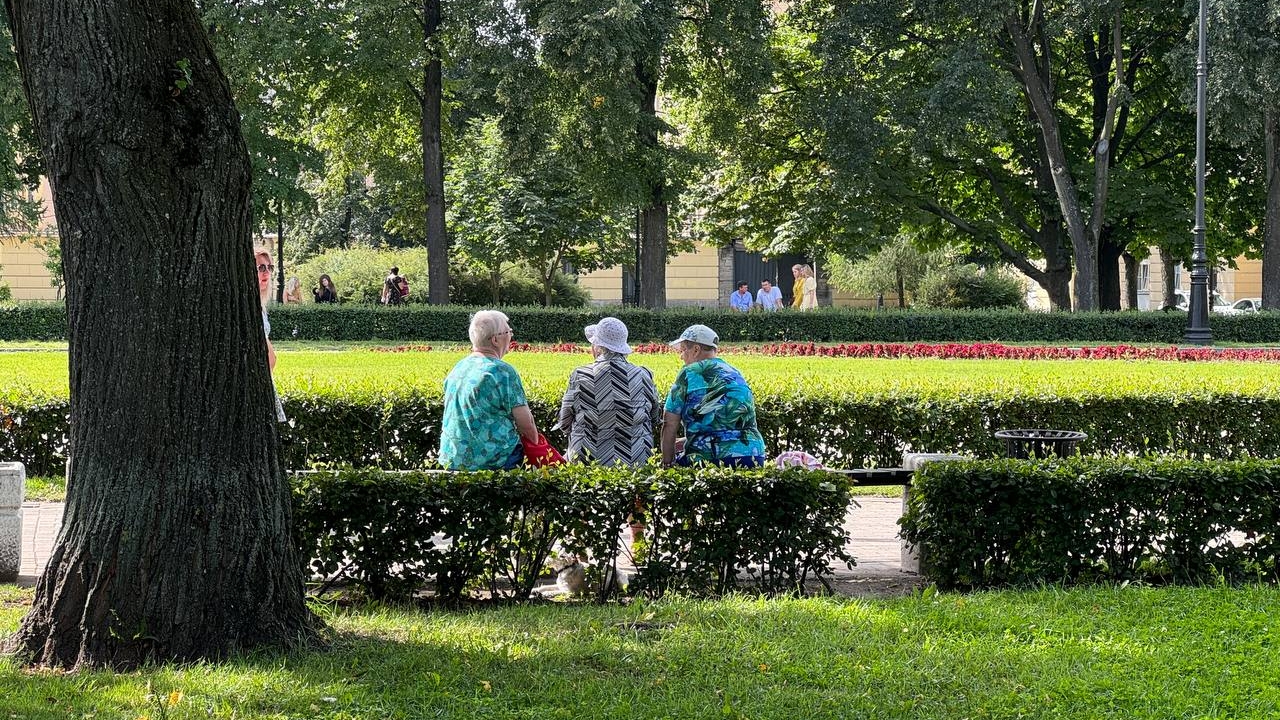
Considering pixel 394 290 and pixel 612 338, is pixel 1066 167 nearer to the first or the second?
pixel 394 290

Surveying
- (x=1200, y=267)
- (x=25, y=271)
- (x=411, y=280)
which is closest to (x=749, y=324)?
(x=1200, y=267)

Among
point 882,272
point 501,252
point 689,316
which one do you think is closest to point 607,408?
point 689,316

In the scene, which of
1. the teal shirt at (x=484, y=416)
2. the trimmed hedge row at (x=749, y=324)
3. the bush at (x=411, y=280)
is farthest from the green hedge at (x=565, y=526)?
the bush at (x=411, y=280)

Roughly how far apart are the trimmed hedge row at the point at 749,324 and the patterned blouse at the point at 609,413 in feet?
55.6

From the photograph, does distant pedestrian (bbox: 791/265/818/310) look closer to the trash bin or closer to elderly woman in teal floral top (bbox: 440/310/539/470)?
the trash bin

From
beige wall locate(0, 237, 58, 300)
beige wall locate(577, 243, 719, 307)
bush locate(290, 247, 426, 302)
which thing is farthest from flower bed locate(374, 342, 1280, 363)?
beige wall locate(0, 237, 58, 300)

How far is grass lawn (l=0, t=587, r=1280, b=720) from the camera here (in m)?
4.46

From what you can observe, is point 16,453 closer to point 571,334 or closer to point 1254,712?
point 1254,712

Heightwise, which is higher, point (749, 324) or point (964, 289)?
point (964, 289)

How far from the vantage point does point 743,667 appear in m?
4.90

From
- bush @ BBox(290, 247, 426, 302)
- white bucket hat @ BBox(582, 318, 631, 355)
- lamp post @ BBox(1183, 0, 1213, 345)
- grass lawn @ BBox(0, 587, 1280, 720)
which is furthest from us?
bush @ BBox(290, 247, 426, 302)

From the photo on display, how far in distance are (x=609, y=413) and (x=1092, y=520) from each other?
8.96ft

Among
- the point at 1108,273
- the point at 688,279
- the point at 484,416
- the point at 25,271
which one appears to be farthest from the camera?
the point at 688,279

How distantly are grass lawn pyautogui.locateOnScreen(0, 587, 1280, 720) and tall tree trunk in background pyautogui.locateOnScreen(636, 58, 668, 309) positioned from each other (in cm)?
2132
